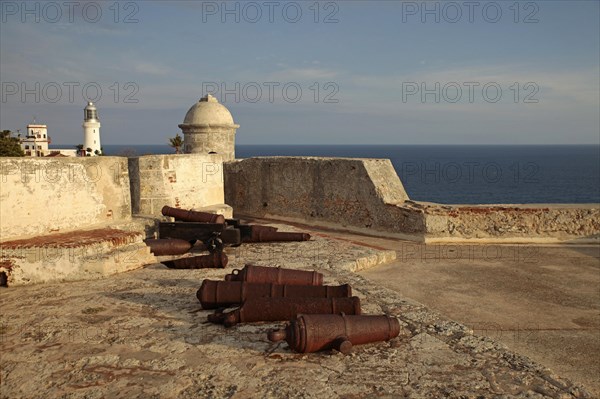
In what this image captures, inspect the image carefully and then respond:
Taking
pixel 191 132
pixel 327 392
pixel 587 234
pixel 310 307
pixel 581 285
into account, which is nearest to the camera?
pixel 327 392

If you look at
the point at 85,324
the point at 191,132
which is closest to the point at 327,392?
the point at 85,324

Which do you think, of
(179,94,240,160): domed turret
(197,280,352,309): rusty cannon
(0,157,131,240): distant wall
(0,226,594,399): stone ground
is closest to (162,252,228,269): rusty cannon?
(0,226,594,399): stone ground

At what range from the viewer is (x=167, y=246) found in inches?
309

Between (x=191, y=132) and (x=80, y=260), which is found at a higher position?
(x=191, y=132)

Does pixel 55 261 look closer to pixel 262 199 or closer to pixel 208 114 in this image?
pixel 262 199

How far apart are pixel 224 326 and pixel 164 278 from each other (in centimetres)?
218

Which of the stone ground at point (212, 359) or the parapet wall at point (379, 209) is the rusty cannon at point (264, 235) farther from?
the stone ground at point (212, 359)

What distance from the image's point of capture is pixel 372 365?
3.88 meters

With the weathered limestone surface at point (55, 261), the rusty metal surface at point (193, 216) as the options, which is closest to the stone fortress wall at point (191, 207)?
the weathered limestone surface at point (55, 261)

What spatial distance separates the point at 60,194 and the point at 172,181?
8.56 feet

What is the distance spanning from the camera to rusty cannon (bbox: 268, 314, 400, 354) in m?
3.89

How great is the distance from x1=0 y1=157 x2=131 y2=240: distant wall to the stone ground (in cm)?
192

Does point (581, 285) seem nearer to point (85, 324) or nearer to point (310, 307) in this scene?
point (310, 307)

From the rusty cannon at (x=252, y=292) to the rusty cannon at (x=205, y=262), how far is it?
6.28ft
